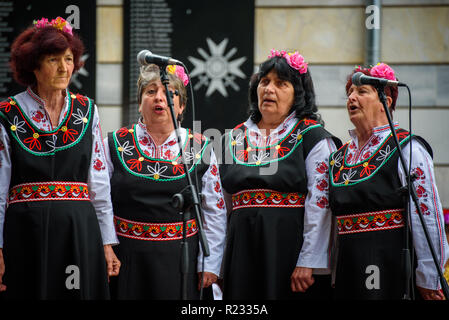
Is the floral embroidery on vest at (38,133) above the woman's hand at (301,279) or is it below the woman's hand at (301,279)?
Answer: above

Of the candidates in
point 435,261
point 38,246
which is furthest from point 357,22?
point 38,246

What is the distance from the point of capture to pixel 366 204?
360 cm

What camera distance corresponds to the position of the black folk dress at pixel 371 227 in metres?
3.54

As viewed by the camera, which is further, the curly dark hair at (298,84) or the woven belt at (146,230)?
the curly dark hair at (298,84)

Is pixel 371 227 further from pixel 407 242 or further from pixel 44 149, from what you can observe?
pixel 44 149

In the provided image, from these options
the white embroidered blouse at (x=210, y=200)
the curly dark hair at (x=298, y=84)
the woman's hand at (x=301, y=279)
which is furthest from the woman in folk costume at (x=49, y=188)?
the curly dark hair at (x=298, y=84)

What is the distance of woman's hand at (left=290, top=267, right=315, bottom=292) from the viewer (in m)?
3.65

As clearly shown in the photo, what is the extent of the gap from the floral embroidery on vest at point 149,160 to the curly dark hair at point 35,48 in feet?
1.92

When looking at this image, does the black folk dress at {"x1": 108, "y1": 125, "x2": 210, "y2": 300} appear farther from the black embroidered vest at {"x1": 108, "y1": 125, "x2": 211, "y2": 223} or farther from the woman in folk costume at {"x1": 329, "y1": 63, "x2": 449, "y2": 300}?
the woman in folk costume at {"x1": 329, "y1": 63, "x2": 449, "y2": 300}

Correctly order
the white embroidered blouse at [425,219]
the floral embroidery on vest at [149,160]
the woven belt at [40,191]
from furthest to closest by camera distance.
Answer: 1. the floral embroidery on vest at [149,160]
2. the white embroidered blouse at [425,219]
3. the woven belt at [40,191]

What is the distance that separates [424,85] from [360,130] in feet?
9.44

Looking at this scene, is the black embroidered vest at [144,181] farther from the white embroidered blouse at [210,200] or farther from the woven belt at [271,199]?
the woven belt at [271,199]

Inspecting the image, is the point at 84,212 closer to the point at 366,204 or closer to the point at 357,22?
the point at 366,204

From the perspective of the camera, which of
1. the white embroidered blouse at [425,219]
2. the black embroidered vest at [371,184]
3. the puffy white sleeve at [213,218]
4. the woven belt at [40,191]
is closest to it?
the woven belt at [40,191]
